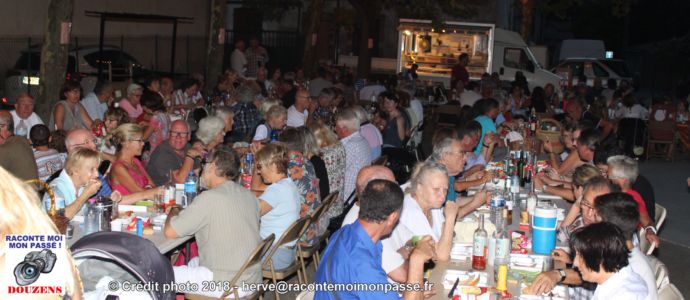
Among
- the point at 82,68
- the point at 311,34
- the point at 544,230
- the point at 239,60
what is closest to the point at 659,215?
the point at 544,230

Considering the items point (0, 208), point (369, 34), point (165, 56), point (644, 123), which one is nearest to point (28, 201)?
point (0, 208)

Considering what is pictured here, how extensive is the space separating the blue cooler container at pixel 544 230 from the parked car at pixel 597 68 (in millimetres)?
21675

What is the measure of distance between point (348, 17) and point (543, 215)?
22.3 meters

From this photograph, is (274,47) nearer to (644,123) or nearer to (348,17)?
(348,17)

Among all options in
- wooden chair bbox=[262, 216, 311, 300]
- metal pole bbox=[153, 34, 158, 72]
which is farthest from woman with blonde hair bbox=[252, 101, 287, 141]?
metal pole bbox=[153, 34, 158, 72]

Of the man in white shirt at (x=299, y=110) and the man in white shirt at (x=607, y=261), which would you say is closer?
the man in white shirt at (x=607, y=261)

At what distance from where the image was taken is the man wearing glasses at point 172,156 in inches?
289

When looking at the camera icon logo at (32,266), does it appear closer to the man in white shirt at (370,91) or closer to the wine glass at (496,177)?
the wine glass at (496,177)

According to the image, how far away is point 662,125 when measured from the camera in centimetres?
1506

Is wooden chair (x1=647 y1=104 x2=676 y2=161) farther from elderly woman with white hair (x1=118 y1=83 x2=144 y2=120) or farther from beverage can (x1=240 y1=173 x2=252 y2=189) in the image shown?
beverage can (x1=240 y1=173 x2=252 y2=189)

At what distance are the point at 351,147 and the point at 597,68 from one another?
829 inches

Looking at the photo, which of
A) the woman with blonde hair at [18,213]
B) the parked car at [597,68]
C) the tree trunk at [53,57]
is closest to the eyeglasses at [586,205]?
the woman with blonde hair at [18,213]

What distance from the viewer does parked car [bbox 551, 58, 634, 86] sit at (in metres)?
26.5

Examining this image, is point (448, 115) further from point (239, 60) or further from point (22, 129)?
point (22, 129)
